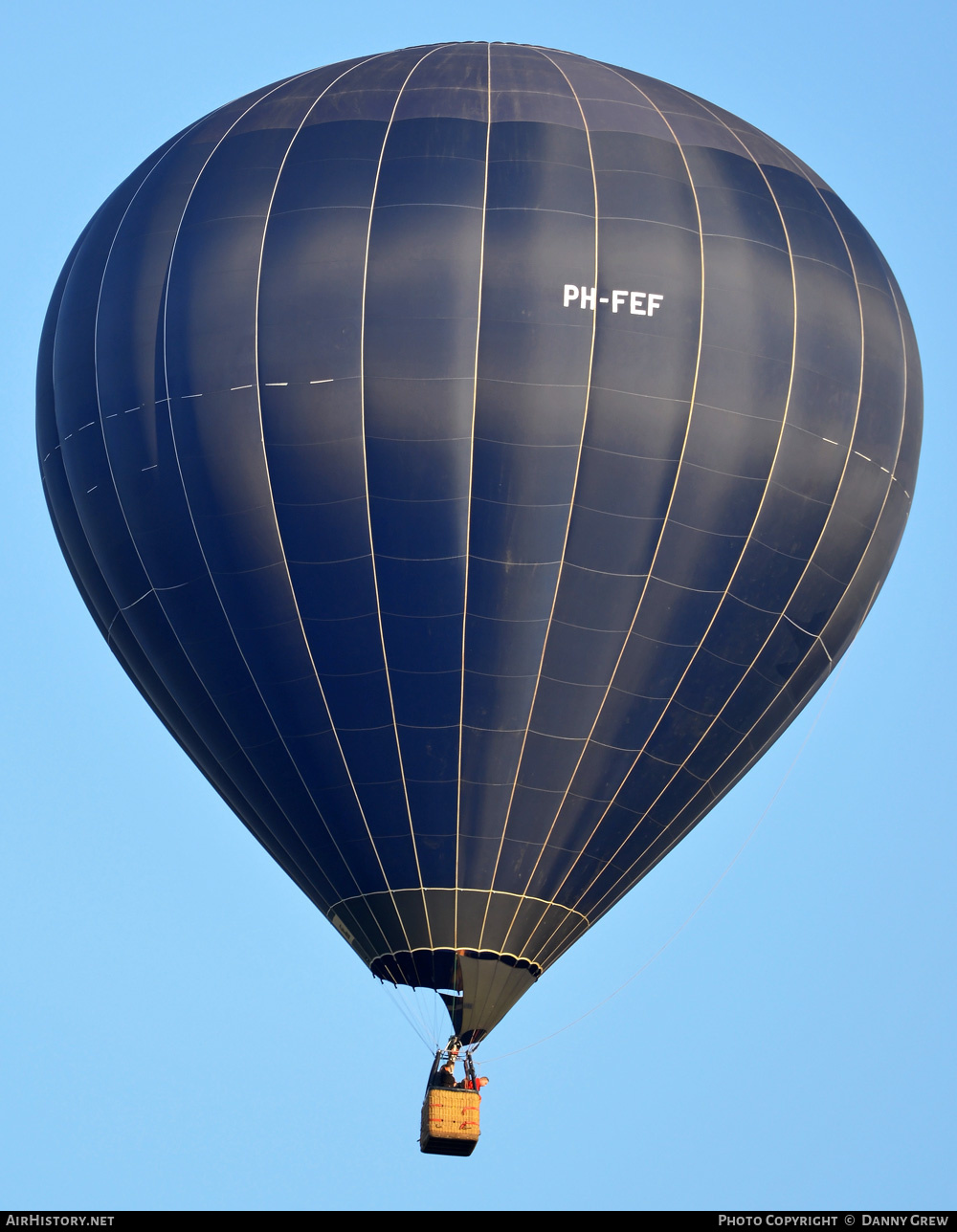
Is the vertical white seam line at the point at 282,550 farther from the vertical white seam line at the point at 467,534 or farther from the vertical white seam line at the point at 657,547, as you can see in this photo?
the vertical white seam line at the point at 657,547

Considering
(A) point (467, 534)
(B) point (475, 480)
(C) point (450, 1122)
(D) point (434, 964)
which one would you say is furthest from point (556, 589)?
(C) point (450, 1122)

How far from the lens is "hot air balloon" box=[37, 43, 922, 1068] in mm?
24875

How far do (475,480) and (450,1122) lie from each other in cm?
589

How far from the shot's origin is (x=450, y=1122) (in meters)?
24.9

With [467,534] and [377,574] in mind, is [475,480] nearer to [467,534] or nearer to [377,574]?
[467,534]

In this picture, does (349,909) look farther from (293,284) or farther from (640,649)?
(293,284)

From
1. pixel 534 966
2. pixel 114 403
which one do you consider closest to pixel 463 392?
pixel 114 403

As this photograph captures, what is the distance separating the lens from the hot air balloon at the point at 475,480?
24.9 meters

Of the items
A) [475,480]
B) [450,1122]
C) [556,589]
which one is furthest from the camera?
[556,589]

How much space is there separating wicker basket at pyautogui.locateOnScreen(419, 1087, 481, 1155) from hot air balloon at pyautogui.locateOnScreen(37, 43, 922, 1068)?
776mm

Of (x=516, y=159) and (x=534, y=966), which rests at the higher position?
(x=516, y=159)

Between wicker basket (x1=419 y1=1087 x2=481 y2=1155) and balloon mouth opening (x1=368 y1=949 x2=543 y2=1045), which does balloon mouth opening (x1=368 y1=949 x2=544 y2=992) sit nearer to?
balloon mouth opening (x1=368 y1=949 x2=543 y2=1045)

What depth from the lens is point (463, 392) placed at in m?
24.7

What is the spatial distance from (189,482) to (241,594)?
116 cm
